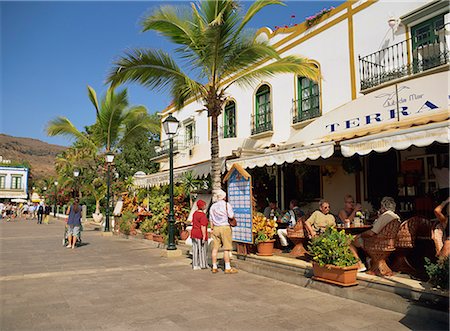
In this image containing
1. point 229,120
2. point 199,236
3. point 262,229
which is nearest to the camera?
point 262,229

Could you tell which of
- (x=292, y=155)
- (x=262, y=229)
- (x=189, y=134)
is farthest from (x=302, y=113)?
(x=189, y=134)

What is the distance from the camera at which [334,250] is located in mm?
5887

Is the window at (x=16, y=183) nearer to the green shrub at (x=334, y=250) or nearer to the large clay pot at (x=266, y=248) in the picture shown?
the large clay pot at (x=266, y=248)

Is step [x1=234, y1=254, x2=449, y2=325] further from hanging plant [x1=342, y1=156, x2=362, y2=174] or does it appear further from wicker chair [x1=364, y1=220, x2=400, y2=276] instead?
hanging plant [x1=342, y1=156, x2=362, y2=174]

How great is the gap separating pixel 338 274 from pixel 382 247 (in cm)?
83

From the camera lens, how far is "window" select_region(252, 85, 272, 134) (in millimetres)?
15469

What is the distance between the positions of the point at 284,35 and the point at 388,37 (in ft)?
16.3

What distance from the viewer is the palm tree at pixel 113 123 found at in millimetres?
19734

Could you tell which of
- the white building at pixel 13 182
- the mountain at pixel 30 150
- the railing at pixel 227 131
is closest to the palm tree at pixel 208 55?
the railing at pixel 227 131

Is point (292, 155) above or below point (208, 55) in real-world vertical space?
below

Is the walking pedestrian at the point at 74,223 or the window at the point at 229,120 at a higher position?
the window at the point at 229,120

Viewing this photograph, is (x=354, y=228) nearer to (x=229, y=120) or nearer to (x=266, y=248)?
(x=266, y=248)

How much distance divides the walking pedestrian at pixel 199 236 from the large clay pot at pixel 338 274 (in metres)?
3.13

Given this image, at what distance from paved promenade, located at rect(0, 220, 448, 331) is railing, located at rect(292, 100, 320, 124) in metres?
7.20
